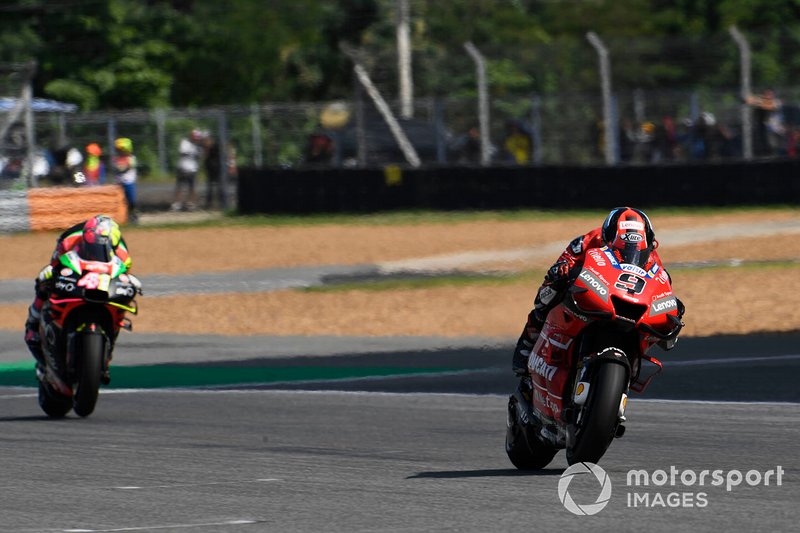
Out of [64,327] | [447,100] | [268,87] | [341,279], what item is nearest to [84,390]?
[64,327]

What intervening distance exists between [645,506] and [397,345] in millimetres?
8570

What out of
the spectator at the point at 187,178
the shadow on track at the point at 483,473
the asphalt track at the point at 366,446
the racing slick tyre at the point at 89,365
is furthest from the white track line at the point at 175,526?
the spectator at the point at 187,178

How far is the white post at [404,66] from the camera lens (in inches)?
1194

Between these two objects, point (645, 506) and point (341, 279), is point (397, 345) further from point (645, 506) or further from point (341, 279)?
point (645, 506)

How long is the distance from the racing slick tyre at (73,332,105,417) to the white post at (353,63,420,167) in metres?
19.3

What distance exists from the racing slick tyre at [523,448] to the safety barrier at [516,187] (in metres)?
19.6

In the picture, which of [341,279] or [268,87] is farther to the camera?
[268,87]

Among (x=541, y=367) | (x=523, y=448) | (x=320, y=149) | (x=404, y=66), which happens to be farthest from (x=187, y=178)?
(x=541, y=367)

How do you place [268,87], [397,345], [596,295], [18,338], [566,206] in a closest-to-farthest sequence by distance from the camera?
[596,295]
[397,345]
[18,338]
[566,206]
[268,87]

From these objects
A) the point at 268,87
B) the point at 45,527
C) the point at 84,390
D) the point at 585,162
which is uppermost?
the point at 45,527

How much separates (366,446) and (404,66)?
24710mm

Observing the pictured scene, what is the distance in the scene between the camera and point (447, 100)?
2972cm

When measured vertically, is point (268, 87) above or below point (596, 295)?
below

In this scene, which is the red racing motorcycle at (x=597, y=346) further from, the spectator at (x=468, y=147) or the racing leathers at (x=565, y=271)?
the spectator at (x=468, y=147)
